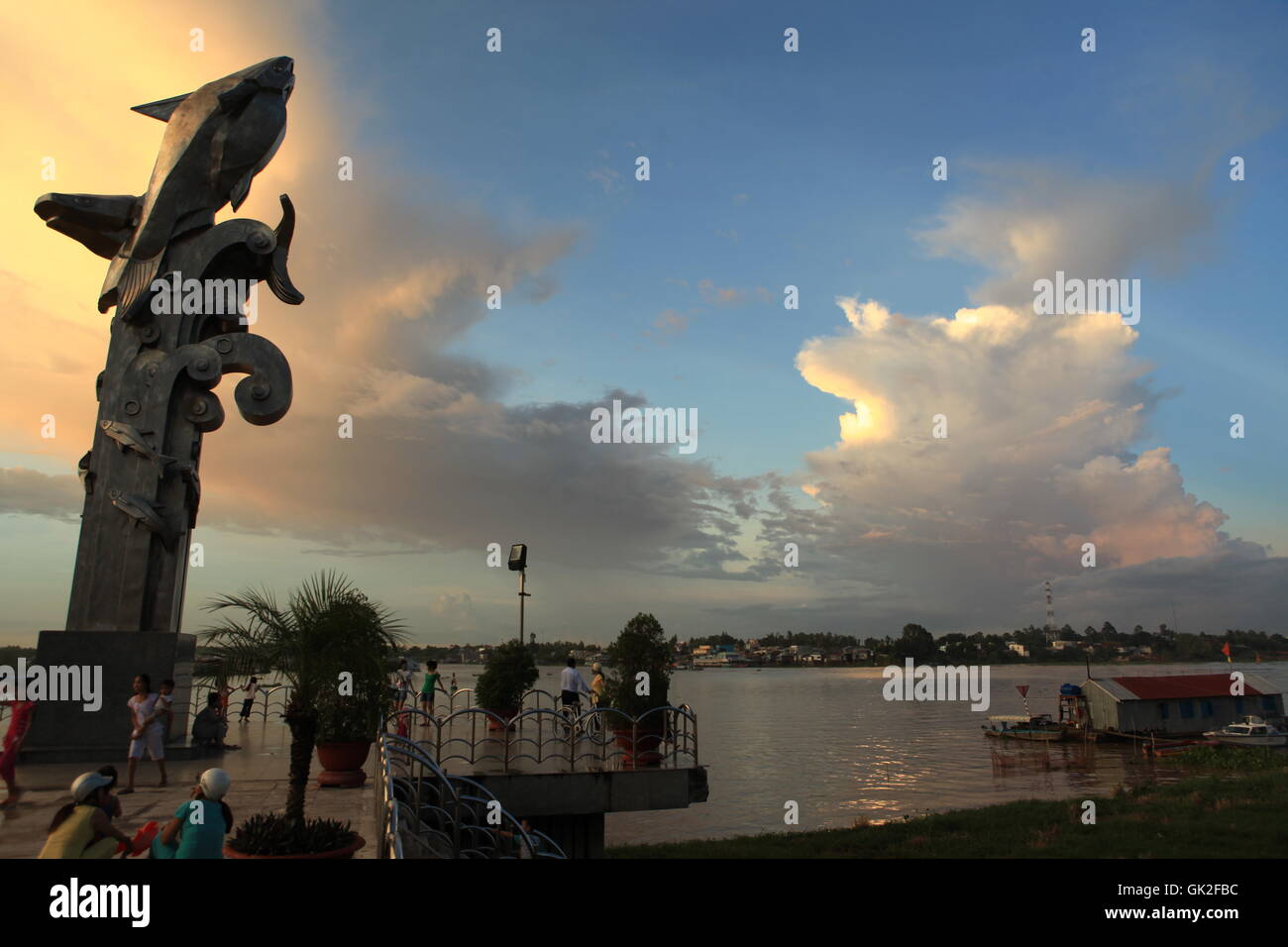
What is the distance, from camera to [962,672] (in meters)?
133

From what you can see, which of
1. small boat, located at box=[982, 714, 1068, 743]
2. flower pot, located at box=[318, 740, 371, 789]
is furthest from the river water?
flower pot, located at box=[318, 740, 371, 789]

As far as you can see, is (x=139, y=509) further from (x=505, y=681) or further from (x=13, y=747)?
(x=505, y=681)

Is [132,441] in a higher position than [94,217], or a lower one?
lower

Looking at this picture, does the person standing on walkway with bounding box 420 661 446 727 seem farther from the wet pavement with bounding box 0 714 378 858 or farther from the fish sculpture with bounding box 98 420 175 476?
the fish sculpture with bounding box 98 420 175 476

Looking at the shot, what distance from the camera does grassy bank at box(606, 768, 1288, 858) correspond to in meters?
17.5

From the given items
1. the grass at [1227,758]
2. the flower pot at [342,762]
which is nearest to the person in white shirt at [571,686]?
the flower pot at [342,762]

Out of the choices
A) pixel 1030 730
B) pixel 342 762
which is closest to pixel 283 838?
pixel 342 762

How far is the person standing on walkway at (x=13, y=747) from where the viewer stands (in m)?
9.20

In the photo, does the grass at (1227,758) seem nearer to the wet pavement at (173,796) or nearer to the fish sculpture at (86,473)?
the wet pavement at (173,796)

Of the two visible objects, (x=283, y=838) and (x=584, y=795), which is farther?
(x=584, y=795)

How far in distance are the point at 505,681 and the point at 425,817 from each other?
10.7 metres

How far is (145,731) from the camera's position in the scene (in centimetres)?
1020
